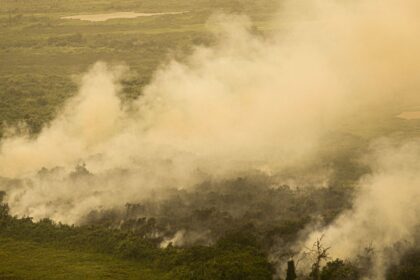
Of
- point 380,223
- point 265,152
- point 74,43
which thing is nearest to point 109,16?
point 74,43

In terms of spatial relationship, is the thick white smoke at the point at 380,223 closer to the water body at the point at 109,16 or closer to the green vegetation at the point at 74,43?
the green vegetation at the point at 74,43

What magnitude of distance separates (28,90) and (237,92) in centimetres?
4145

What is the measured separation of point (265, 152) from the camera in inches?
2849

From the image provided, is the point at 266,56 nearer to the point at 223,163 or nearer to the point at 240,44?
the point at 240,44

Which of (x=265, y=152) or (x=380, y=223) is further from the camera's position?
(x=265, y=152)

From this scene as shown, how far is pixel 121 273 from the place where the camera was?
51000mm

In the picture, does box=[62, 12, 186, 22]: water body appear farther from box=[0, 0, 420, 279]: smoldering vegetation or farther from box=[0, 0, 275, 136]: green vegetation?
box=[0, 0, 420, 279]: smoldering vegetation

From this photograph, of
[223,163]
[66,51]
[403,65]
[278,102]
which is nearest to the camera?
[223,163]

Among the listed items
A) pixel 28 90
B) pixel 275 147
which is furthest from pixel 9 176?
pixel 28 90

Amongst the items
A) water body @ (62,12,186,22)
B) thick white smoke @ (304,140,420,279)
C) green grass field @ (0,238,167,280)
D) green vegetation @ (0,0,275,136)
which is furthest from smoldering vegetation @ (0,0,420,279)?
water body @ (62,12,186,22)

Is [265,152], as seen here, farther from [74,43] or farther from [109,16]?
[109,16]

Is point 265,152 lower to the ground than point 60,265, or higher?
higher

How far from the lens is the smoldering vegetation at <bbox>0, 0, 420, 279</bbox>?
175ft

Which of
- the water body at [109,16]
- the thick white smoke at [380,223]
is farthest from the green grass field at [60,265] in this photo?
the water body at [109,16]
